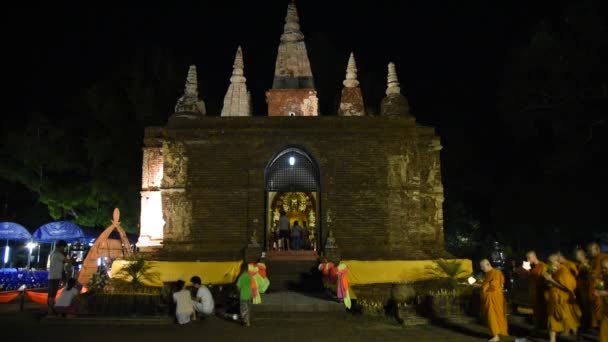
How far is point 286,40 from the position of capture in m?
23.0

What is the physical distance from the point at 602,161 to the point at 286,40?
14.5 meters

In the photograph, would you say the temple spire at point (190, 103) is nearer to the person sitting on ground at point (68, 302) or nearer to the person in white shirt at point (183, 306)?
the person sitting on ground at point (68, 302)

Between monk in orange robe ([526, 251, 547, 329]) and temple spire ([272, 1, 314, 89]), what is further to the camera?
temple spire ([272, 1, 314, 89])

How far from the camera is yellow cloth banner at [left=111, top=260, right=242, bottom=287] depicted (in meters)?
14.3

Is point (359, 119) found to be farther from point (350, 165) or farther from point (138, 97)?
point (138, 97)

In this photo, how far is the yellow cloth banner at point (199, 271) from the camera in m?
14.3

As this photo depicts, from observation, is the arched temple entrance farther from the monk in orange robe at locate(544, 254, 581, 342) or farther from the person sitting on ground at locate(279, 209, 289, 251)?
the monk in orange robe at locate(544, 254, 581, 342)

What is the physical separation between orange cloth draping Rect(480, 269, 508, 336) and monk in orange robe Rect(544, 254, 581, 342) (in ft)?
2.36

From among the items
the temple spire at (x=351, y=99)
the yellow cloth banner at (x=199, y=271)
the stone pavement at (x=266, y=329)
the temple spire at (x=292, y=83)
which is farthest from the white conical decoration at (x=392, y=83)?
the stone pavement at (x=266, y=329)

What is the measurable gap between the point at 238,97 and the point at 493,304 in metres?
16.3

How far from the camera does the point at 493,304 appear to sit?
8602 millimetres

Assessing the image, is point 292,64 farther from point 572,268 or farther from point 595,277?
point 595,277

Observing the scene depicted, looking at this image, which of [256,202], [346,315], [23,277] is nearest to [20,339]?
[346,315]

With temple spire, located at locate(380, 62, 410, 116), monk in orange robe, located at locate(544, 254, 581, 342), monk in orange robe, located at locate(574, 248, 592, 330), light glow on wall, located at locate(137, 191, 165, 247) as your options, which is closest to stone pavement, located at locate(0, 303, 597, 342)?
monk in orange robe, located at locate(574, 248, 592, 330)
